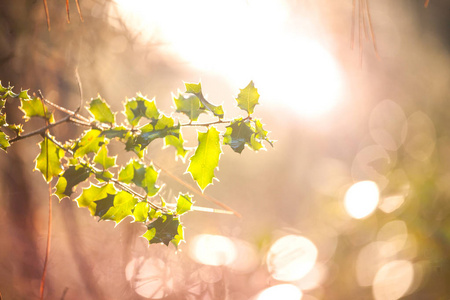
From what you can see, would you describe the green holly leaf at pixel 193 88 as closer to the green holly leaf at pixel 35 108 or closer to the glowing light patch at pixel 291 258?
the green holly leaf at pixel 35 108

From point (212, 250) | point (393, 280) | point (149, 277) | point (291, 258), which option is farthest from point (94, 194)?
point (393, 280)

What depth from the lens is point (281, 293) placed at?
210 cm

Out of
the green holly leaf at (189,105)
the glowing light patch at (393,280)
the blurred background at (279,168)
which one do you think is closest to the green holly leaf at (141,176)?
the green holly leaf at (189,105)

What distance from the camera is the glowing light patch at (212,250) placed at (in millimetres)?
2115

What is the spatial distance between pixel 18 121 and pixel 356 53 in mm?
2349

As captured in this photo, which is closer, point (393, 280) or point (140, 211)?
point (140, 211)

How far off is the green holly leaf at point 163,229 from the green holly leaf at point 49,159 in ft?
0.59

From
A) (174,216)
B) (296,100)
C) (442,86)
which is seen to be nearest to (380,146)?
(442,86)

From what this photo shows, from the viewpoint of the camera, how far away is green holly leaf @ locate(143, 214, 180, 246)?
1.60 feet

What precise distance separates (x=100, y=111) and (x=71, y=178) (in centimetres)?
11

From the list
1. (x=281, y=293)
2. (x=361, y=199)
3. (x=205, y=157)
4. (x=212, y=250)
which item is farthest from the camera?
(x=361, y=199)

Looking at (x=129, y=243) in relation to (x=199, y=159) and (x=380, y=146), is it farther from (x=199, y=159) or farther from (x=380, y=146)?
(x=380, y=146)

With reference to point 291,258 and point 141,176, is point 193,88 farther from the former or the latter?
point 291,258

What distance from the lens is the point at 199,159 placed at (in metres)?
0.45
